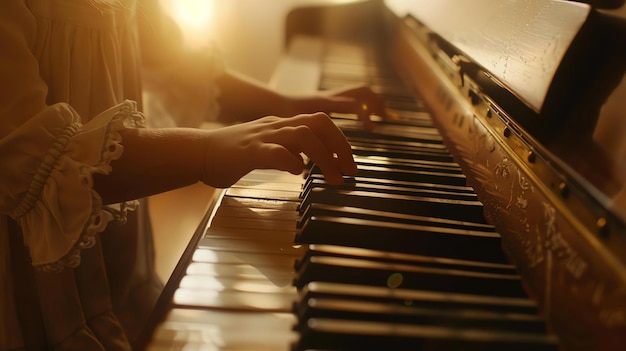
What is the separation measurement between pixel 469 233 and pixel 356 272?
0.65 feet

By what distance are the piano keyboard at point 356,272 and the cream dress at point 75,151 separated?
0.19 meters

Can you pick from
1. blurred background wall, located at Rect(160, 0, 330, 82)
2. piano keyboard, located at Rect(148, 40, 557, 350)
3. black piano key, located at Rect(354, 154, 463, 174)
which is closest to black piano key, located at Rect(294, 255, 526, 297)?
piano keyboard, located at Rect(148, 40, 557, 350)

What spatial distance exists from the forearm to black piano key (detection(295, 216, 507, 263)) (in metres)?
0.22

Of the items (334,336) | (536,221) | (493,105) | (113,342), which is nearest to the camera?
(334,336)

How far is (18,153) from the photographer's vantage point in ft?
2.21

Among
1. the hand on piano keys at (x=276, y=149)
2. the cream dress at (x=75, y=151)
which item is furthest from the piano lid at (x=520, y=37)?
the cream dress at (x=75, y=151)

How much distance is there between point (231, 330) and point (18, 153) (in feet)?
1.26

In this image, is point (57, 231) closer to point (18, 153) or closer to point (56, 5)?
point (18, 153)

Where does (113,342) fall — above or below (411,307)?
below

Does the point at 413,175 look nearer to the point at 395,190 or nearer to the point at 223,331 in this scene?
the point at 395,190

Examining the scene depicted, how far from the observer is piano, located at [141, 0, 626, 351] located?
1.70 feet

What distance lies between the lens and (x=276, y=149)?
732 mm

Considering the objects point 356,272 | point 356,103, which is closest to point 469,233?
point 356,272

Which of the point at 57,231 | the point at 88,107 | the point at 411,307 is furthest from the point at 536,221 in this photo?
the point at 88,107
